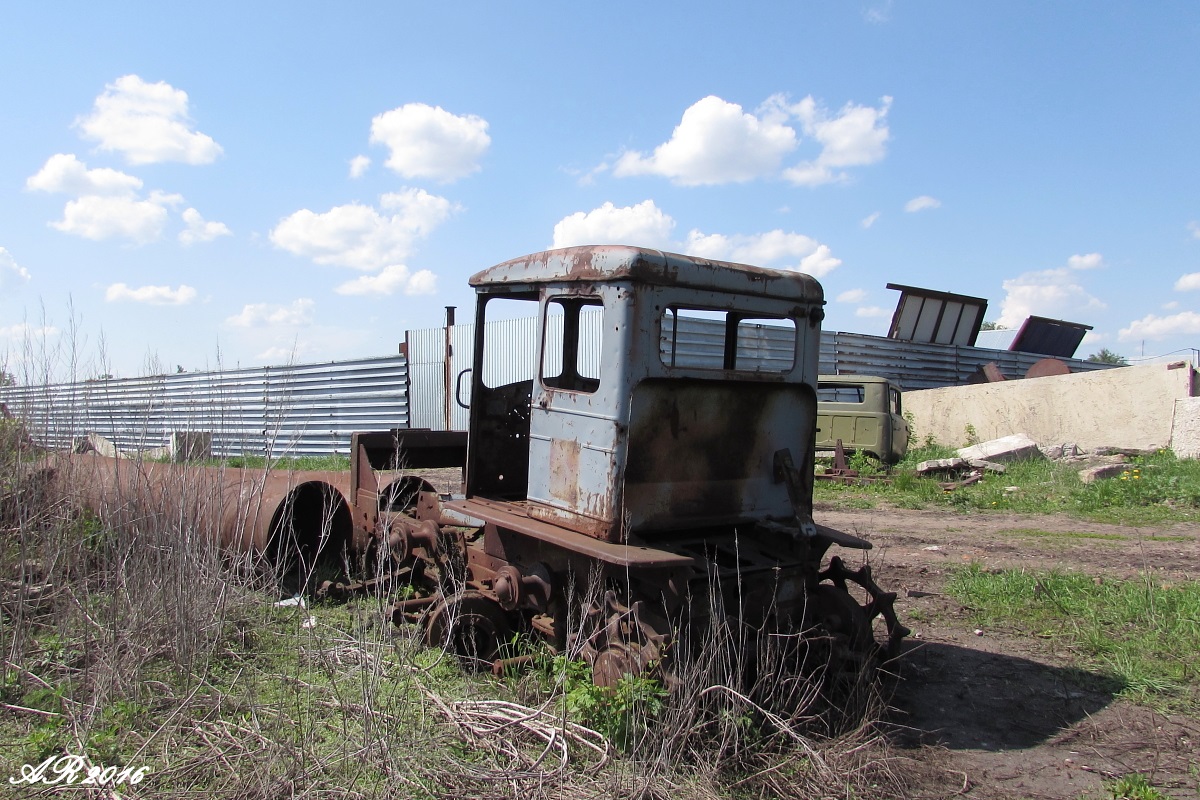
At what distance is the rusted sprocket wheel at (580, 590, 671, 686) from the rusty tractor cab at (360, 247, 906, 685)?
11 mm

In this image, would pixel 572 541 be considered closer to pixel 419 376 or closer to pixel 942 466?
pixel 942 466

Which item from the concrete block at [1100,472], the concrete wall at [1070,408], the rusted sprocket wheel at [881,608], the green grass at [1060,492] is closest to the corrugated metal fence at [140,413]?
the rusted sprocket wheel at [881,608]

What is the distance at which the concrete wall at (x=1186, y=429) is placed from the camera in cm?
1412

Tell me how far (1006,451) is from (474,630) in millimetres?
12532

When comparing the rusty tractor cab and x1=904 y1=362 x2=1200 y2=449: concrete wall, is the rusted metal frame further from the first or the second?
x1=904 y1=362 x2=1200 y2=449: concrete wall

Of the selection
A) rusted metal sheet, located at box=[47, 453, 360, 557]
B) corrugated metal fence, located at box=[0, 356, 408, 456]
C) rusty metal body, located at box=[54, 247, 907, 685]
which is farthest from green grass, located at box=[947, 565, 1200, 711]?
corrugated metal fence, located at box=[0, 356, 408, 456]

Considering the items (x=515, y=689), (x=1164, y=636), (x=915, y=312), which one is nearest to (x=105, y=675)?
(x=515, y=689)

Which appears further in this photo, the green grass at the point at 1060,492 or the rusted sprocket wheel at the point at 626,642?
the green grass at the point at 1060,492

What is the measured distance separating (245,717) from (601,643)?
1.74 m

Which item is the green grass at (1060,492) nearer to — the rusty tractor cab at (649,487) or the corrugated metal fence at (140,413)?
the rusty tractor cab at (649,487)

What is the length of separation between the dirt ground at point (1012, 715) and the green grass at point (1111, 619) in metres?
0.16

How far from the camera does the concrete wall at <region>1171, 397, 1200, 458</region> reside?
1412cm

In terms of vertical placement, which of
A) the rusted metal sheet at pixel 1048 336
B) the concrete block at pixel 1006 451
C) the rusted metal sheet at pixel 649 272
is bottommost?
the concrete block at pixel 1006 451

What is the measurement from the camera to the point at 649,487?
442 centimetres
